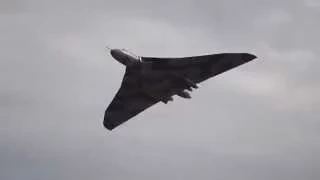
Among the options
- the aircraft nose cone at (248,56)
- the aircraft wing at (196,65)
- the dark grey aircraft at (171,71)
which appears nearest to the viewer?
the aircraft nose cone at (248,56)

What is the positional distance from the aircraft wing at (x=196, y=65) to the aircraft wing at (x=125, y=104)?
5.66 metres

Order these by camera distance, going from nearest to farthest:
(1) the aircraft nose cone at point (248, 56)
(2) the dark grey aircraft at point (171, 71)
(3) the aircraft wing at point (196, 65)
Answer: (1) the aircraft nose cone at point (248, 56) < (2) the dark grey aircraft at point (171, 71) < (3) the aircraft wing at point (196, 65)

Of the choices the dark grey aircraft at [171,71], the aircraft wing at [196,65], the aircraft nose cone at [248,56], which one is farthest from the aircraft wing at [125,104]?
the aircraft nose cone at [248,56]

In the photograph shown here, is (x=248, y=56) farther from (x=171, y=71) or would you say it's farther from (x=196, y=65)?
(x=171, y=71)

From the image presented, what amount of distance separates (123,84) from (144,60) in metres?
7.82

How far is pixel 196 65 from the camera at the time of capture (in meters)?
71.5

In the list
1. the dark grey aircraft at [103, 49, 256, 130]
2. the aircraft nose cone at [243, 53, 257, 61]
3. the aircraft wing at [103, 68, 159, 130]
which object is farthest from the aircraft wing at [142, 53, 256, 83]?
the aircraft wing at [103, 68, 159, 130]

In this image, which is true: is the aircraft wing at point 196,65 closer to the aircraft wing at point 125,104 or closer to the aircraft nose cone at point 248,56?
the aircraft nose cone at point 248,56

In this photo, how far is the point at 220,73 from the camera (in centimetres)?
7038

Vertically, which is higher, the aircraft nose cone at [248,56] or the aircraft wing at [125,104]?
the aircraft nose cone at [248,56]

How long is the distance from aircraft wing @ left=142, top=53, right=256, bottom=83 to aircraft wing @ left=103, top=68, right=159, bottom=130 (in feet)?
18.6

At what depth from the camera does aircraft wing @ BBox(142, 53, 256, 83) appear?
69.8m

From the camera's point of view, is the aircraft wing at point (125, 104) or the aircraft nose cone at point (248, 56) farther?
the aircraft wing at point (125, 104)

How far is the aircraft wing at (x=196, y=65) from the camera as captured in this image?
6981 cm
